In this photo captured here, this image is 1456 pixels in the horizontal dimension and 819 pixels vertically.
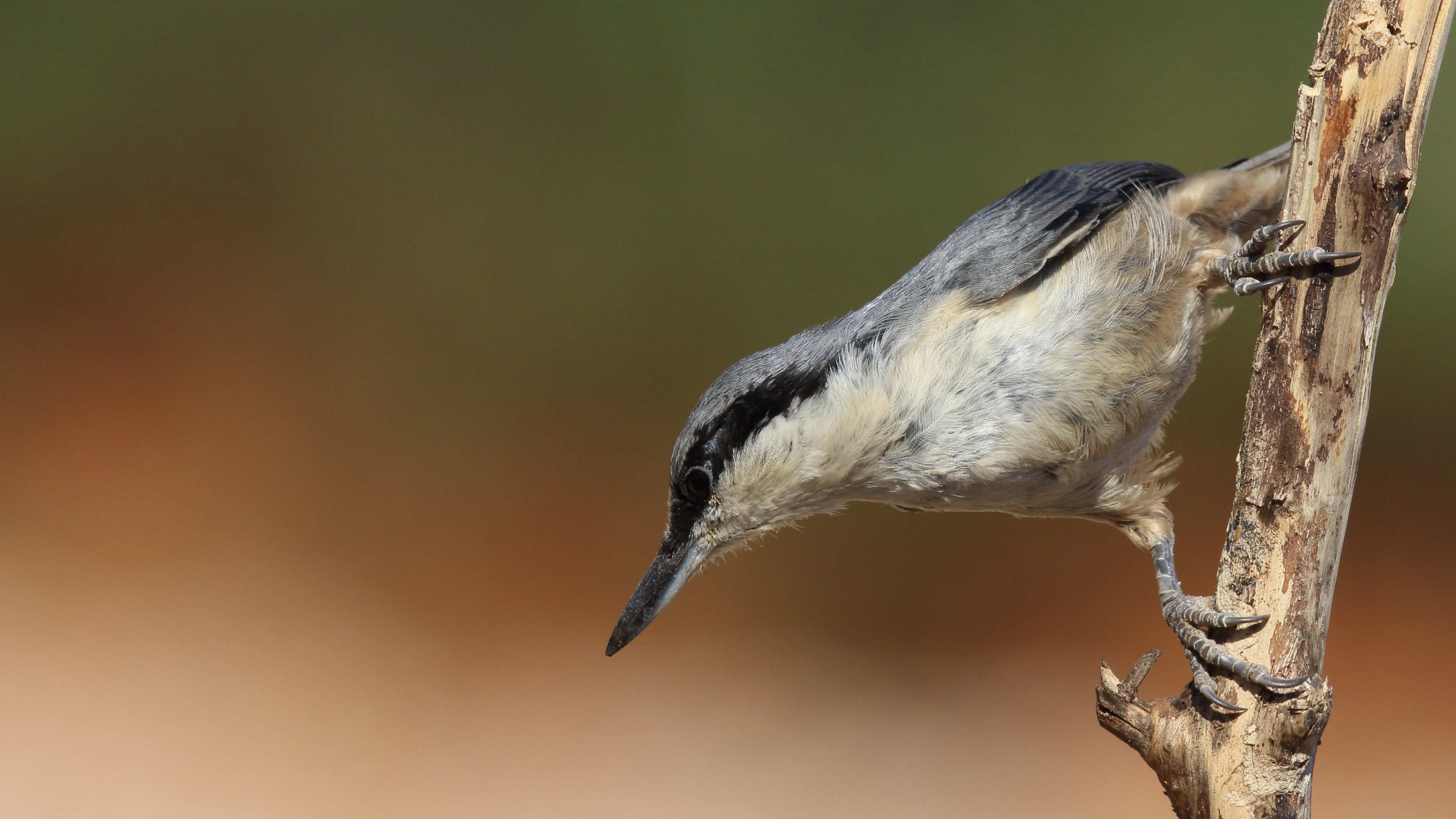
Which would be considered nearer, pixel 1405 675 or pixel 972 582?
pixel 1405 675

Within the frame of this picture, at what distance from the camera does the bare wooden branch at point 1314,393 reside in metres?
1.08

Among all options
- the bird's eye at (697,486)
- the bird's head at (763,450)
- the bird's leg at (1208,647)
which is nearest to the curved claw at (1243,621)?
the bird's leg at (1208,647)

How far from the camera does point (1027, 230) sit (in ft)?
4.97

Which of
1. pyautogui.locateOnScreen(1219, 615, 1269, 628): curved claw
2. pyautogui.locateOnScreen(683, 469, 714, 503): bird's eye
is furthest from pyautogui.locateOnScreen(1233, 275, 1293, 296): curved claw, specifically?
pyautogui.locateOnScreen(683, 469, 714, 503): bird's eye

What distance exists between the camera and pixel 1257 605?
1.17 meters

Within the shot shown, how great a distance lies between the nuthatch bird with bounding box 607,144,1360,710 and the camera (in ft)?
4.53

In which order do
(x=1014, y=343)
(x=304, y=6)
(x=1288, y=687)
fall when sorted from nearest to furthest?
(x=1288, y=687)
(x=1014, y=343)
(x=304, y=6)

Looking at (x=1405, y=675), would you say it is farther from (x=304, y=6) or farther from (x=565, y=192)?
(x=304, y=6)

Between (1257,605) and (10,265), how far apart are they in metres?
2.94

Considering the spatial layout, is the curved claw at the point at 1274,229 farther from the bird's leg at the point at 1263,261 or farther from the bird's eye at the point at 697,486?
the bird's eye at the point at 697,486

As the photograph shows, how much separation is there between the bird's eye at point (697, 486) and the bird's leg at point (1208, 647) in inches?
25.9

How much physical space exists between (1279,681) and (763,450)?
694 mm

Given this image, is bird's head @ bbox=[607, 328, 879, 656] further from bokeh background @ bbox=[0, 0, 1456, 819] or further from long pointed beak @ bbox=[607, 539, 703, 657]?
bokeh background @ bbox=[0, 0, 1456, 819]

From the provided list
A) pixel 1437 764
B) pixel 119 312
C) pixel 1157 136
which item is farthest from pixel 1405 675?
pixel 119 312
